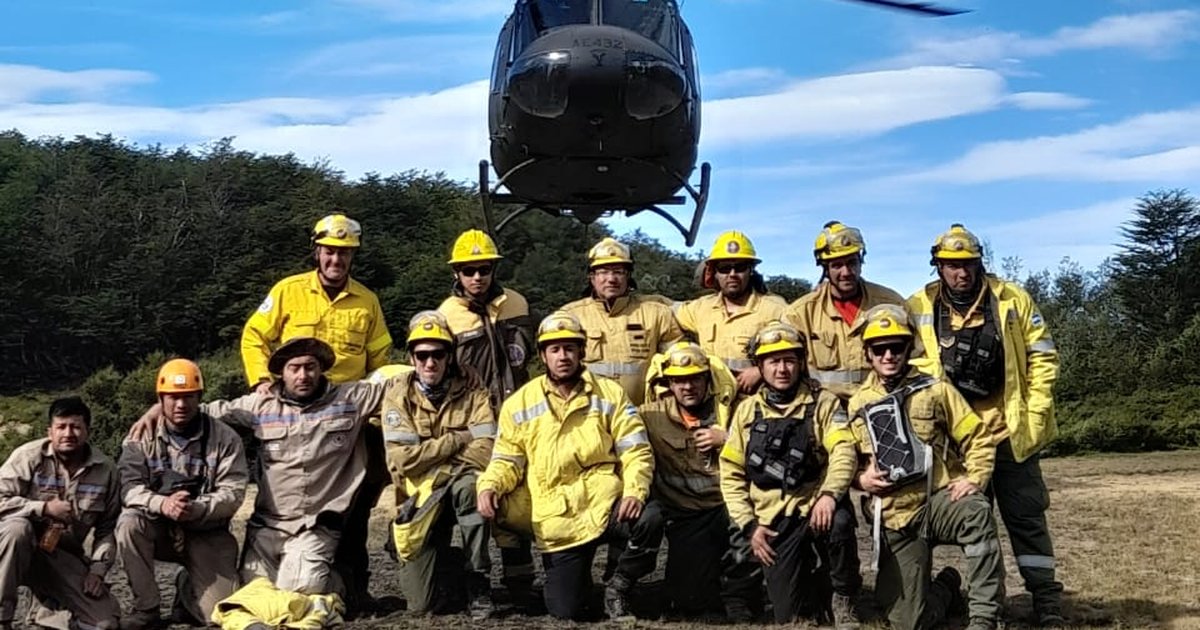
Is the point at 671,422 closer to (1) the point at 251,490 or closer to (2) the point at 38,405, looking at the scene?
(1) the point at 251,490

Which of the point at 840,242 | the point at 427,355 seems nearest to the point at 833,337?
the point at 840,242

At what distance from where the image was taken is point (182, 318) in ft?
105

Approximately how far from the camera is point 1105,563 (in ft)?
26.5

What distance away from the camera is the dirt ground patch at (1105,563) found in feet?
20.5

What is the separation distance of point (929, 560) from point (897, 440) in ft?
1.99

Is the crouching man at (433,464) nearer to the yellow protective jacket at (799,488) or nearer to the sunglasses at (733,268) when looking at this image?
the yellow protective jacket at (799,488)

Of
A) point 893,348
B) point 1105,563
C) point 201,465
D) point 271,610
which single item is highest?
point 893,348

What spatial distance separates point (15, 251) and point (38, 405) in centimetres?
1034

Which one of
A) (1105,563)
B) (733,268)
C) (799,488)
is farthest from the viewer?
(1105,563)

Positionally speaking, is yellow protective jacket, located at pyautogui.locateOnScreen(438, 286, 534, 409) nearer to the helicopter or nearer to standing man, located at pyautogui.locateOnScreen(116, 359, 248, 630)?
standing man, located at pyautogui.locateOnScreen(116, 359, 248, 630)

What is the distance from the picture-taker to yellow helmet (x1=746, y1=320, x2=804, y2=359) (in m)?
5.93

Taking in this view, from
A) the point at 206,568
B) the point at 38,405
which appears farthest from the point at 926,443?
the point at 38,405

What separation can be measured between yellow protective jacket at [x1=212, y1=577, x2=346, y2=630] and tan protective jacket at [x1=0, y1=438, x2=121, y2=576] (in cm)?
73

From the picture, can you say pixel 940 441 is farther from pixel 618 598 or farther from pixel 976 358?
pixel 618 598
